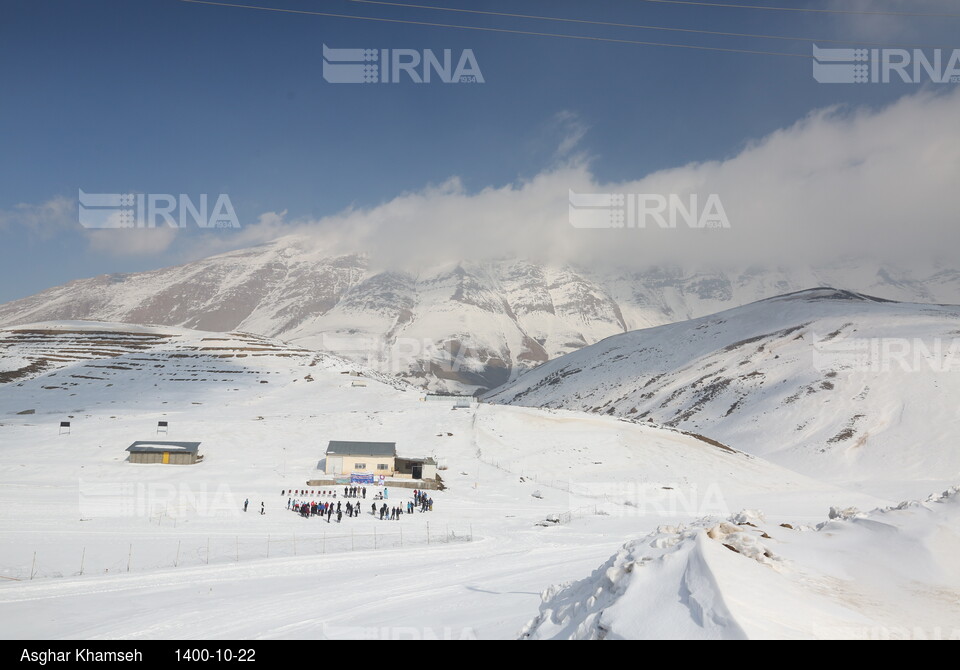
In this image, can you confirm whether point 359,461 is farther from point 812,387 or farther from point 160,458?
point 812,387

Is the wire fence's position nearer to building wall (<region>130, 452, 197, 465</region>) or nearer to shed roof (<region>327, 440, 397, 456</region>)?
shed roof (<region>327, 440, 397, 456</region>)

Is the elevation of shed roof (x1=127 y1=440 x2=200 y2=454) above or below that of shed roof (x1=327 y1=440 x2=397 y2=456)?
above

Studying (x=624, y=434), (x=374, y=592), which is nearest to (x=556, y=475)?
(x=624, y=434)

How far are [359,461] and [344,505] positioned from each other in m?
14.3

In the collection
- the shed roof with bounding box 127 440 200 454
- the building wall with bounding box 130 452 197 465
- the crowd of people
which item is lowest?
the crowd of people

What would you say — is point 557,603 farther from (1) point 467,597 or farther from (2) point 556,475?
(2) point 556,475

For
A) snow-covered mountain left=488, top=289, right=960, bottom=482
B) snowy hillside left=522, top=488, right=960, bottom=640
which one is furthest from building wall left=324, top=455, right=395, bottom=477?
snow-covered mountain left=488, top=289, right=960, bottom=482

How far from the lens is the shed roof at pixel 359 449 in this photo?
183 feet

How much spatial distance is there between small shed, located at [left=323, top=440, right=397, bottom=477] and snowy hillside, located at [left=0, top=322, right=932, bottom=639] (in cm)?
332

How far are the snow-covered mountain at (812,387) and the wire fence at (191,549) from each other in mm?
61586

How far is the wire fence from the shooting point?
2311cm

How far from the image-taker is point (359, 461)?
55500 mm

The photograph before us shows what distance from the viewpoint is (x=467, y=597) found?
1720cm

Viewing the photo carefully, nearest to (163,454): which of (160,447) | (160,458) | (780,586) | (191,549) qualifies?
(160,458)
